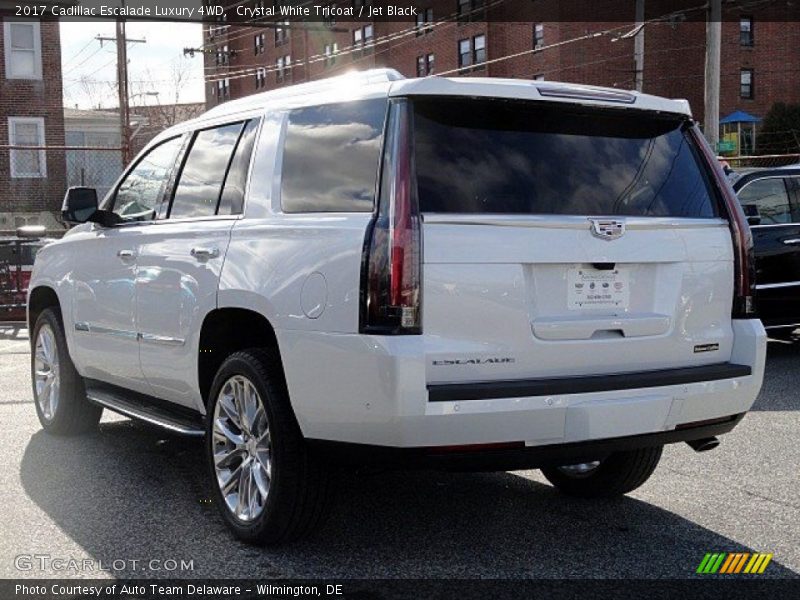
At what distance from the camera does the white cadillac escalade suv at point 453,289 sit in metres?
3.85

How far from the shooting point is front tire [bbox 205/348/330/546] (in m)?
4.25

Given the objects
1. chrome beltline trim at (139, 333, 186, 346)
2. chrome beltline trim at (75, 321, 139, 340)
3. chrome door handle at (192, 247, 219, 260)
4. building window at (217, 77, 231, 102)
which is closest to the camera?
chrome door handle at (192, 247, 219, 260)

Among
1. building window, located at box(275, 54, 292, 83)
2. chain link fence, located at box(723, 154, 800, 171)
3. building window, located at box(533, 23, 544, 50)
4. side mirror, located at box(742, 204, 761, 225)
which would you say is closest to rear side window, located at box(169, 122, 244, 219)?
side mirror, located at box(742, 204, 761, 225)

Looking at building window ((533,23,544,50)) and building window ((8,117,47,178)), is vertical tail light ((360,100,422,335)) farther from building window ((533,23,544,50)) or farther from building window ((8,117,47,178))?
building window ((533,23,544,50))

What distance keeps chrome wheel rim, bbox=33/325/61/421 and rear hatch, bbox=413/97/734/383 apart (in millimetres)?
3885

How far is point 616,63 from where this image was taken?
43.6 meters

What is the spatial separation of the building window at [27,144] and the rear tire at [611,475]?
26.1 m

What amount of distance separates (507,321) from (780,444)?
347cm

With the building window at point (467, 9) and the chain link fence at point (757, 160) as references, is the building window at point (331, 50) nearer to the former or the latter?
the building window at point (467, 9)

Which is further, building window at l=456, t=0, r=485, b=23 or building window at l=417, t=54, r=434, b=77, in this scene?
building window at l=417, t=54, r=434, b=77

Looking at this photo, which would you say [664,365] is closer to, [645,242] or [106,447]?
[645,242]

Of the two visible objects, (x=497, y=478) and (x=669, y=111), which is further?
(x=497, y=478)

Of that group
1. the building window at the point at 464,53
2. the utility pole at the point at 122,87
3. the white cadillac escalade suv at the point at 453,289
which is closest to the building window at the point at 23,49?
the utility pole at the point at 122,87

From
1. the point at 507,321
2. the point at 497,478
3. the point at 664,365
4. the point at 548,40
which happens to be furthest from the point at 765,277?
the point at 548,40
